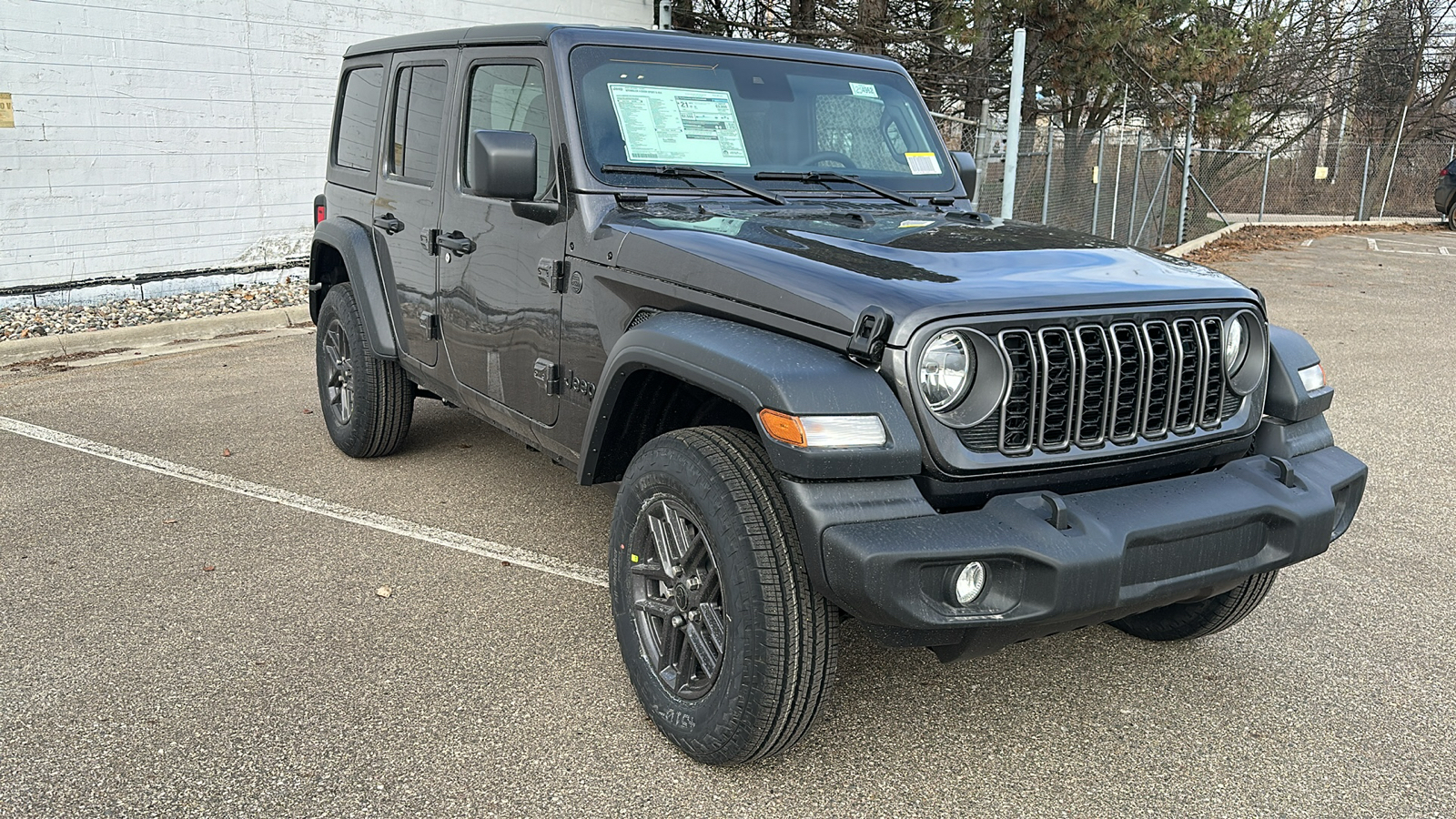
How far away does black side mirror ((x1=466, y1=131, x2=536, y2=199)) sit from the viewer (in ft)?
11.5

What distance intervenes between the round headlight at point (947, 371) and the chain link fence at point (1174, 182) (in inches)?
255

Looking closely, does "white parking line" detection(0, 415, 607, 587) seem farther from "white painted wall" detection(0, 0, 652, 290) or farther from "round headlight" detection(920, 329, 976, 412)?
"white painted wall" detection(0, 0, 652, 290)

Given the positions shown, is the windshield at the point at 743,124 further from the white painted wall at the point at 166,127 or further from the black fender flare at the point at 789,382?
the white painted wall at the point at 166,127

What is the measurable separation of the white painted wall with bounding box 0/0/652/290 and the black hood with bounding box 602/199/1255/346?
7.69 m

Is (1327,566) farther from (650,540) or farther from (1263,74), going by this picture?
(1263,74)

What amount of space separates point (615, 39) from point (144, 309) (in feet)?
23.6

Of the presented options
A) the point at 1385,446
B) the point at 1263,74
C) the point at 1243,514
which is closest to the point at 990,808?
the point at 1243,514

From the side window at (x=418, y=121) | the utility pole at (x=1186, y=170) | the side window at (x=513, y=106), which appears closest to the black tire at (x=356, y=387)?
the side window at (x=418, y=121)

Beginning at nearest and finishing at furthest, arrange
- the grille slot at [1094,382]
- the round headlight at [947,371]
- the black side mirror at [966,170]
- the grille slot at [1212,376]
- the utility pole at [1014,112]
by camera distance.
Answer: the round headlight at [947,371] < the grille slot at [1094,382] < the grille slot at [1212,376] < the black side mirror at [966,170] < the utility pole at [1014,112]

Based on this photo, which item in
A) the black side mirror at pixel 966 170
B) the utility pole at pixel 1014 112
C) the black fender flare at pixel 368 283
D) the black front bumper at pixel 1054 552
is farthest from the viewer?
the utility pole at pixel 1014 112

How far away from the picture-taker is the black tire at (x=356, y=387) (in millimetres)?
A: 5355

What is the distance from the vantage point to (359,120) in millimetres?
5566

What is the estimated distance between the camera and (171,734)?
124 inches

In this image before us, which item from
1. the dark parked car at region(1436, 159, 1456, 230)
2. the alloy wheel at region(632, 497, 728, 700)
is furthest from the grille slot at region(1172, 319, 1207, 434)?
the dark parked car at region(1436, 159, 1456, 230)
